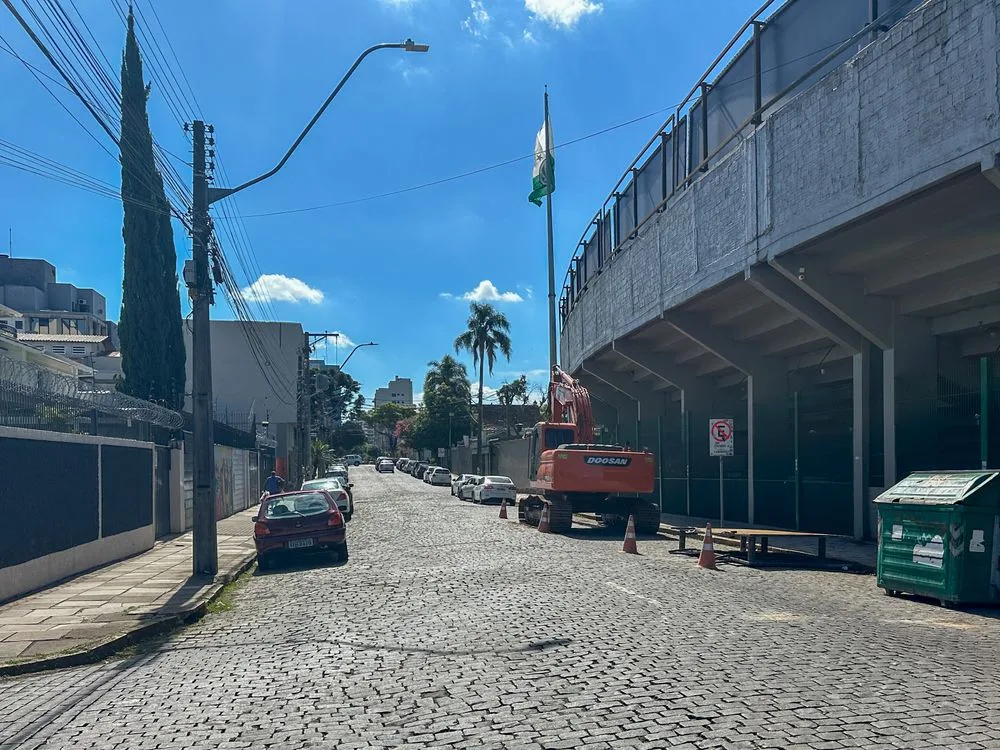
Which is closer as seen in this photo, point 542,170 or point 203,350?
point 203,350

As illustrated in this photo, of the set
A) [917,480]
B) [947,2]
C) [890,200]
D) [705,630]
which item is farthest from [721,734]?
[947,2]

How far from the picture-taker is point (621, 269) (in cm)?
2731

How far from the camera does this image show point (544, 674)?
6473mm

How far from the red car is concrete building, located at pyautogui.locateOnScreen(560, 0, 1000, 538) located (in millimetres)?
9759

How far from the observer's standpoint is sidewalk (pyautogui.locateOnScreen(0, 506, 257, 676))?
318 inches

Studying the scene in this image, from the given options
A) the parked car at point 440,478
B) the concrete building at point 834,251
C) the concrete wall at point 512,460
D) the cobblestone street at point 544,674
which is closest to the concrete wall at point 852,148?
the concrete building at point 834,251

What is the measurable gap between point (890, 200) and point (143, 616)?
11786mm

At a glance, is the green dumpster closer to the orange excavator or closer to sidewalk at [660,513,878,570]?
sidewalk at [660,513,878,570]

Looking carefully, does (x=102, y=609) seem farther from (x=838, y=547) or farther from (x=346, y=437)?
(x=346, y=437)

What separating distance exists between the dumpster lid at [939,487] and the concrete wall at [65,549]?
38.2ft

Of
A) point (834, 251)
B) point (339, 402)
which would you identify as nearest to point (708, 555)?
point (834, 251)

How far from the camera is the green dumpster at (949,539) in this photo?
1020cm

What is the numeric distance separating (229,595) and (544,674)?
23.7 feet

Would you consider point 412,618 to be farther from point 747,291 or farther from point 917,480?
point 747,291
